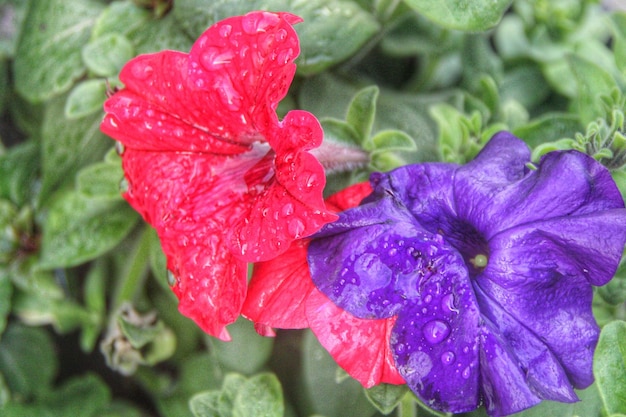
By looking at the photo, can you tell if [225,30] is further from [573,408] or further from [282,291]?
[573,408]

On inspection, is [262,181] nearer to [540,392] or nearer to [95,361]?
[540,392]

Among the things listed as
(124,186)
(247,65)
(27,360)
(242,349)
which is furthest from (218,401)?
(27,360)

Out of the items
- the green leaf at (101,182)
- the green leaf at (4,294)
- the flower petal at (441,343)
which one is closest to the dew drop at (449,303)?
the flower petal at (441,343)

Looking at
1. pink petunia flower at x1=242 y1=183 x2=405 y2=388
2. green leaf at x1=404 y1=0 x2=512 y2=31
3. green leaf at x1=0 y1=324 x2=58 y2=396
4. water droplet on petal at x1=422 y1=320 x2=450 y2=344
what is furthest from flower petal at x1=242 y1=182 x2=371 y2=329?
green leaf at x1=0 y1=324 x2=58 y2=396

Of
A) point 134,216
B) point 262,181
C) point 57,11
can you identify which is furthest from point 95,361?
point 262,181

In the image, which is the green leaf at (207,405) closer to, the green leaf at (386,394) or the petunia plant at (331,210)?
the petunia plant at (331,210)

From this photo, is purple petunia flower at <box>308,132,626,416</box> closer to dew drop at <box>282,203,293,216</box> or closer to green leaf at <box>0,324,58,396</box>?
dew drop at <box>282,203,293,216</box>
